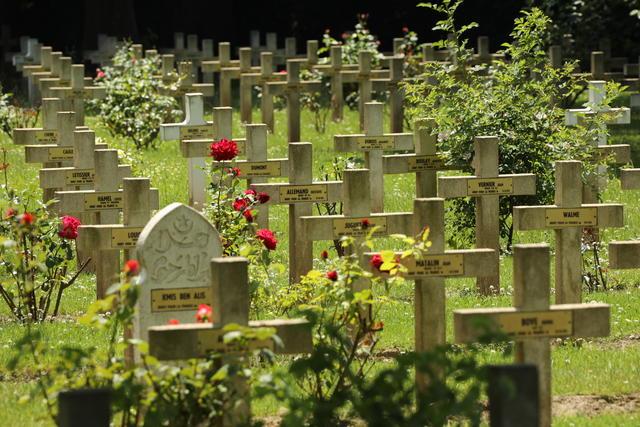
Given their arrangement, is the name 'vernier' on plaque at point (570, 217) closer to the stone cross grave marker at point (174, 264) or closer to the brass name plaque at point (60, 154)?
the stone cross grave marker at point (174, 264)

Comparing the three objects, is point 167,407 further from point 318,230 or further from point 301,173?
point 301,173

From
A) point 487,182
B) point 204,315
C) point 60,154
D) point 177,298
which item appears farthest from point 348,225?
point 60,154

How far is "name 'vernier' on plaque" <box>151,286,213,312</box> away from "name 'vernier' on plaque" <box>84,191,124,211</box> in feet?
11.2

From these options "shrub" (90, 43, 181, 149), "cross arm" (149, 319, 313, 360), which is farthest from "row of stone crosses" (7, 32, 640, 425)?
"shrub" (90, 43, 181, 149)

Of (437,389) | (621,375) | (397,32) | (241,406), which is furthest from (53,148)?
(397,32)

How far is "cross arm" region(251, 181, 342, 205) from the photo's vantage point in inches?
455

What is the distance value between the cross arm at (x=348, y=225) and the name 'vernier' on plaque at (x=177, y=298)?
1731 mm

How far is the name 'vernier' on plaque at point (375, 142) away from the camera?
14836 mm

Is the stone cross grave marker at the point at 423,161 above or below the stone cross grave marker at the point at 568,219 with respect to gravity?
above

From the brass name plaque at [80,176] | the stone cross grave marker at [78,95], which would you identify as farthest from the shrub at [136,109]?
the brass name plaque at [80,176]

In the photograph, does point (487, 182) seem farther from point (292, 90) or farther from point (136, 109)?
point (292, 90)

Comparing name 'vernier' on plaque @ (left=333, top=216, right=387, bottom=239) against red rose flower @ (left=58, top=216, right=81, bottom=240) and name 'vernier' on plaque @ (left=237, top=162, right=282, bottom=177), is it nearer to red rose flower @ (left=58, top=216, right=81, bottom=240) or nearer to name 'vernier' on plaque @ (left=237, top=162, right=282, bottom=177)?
red rose flower @ (left=58, top=216, right=81, bottom=240)

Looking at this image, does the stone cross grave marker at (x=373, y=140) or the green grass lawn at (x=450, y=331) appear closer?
the green grass lawn at (x=450, y=331)

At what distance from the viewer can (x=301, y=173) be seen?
1169cm
